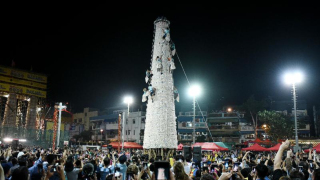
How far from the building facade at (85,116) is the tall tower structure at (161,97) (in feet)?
152

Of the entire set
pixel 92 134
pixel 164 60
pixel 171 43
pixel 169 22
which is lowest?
pixel 92 134

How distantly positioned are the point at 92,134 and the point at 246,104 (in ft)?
110

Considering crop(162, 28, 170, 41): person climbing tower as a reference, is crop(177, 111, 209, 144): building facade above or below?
below

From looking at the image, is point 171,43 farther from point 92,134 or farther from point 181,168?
point 92,134

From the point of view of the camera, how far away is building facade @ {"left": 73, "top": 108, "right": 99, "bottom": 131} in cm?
6401

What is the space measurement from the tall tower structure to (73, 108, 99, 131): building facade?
4627cm

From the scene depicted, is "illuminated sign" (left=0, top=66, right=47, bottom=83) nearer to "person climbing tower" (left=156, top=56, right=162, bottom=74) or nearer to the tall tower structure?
the tall tower structure

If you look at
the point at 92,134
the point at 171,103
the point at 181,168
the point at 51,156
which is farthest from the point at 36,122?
the point at 181,168

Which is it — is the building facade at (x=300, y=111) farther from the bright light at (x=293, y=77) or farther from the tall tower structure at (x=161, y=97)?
the tall tower structure at (x=161, y=97)

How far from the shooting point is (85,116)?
6581cm

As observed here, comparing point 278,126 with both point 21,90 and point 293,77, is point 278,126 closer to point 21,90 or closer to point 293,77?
point 293,77

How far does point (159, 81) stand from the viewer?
1942cm

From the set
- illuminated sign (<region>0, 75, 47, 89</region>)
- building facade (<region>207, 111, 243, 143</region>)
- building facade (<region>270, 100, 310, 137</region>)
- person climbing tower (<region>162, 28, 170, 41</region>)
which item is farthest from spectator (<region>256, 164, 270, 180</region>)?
illuminated sign (<region>0, 75, 47, 89</region>)

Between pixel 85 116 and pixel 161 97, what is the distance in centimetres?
5022
